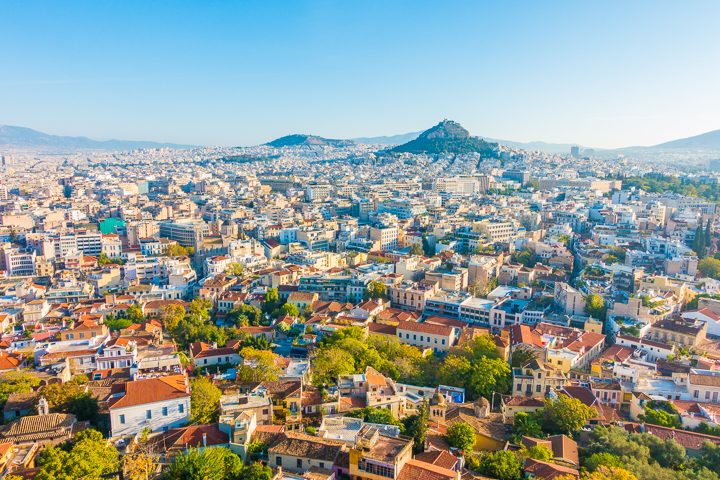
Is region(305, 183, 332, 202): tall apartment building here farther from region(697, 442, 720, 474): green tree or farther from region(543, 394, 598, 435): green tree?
region(697, 442, 720, 474): green tree

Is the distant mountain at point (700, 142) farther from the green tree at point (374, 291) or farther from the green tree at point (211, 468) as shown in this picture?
the green tree at point (211, 468)

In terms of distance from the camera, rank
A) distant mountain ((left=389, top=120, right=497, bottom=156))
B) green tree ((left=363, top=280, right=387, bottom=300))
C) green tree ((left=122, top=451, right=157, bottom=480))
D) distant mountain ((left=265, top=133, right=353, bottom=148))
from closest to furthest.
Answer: green tree ((left=122, top=451, right=157, bottom=480)) → green tree ((left=363, top=280, right=387, bottom=300)) → distant mountain ((left=389, top=120, right=497, bottom=156)) → distant mountain ((left=265, top=133, right=353, bottom=148))

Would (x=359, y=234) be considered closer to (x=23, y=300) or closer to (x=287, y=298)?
(x=287, y=298)

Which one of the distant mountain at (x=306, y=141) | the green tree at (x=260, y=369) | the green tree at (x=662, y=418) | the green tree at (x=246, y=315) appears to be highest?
the distant mountain at (x=306, y=141)

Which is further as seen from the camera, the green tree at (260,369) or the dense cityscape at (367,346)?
the green tree at (260,369)

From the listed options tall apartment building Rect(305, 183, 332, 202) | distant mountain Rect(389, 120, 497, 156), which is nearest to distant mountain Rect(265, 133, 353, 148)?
distant mountain Rect(389, 120, 497, 156)

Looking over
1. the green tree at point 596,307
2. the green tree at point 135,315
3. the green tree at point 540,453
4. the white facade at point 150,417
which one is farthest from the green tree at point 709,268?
the green tree at point 135,315
